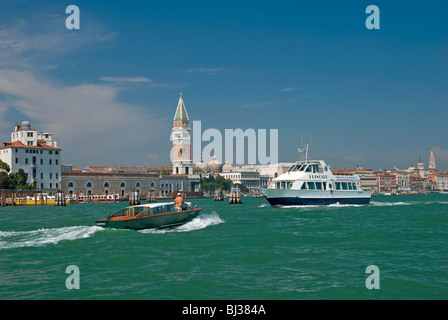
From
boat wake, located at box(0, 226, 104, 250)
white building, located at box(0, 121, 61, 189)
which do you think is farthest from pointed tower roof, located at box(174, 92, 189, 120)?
boat wake, located at box(0, 226, 104, 250)

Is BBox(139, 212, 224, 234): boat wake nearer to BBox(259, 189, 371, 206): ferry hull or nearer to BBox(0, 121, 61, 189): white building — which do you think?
BBox(259, 189, 371, 206): ferry hull

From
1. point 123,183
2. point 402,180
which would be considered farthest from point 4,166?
point 402,180

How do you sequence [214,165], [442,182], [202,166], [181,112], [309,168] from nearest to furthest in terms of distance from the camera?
[309,168], [181,112], [202,166], [214,165], [442,182]

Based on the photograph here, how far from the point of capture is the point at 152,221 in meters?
21.4

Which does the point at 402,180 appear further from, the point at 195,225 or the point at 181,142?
the point at 195,225

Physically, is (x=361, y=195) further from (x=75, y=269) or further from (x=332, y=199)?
(x=75, y=269)

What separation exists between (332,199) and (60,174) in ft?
173

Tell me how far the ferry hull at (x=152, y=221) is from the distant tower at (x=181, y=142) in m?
99.2

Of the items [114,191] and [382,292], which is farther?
[114,191]

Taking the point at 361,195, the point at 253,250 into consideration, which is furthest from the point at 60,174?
the point at 253,250

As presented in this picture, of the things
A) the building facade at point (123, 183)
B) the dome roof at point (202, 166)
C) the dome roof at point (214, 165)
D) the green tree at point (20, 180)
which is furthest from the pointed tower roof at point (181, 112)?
the green tree at point (20, 180)

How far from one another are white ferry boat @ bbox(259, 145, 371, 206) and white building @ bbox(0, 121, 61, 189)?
46.2m

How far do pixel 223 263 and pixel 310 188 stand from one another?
28.9 meters
